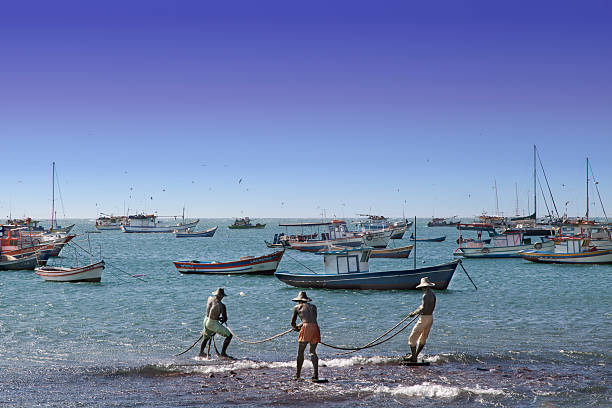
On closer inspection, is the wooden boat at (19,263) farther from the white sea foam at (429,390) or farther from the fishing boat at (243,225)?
the fishing boat at (243,225)

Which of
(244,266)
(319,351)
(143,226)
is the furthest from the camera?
(143,226)

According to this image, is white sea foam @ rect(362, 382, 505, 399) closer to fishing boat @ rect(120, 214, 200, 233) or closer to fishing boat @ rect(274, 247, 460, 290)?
fishing boat @ rect(274, 247, 460, 290)

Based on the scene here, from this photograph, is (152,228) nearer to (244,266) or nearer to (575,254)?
(244,266)

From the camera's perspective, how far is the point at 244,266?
42344 mm

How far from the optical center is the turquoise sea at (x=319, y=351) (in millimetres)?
11941

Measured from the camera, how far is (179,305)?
91.5 ft

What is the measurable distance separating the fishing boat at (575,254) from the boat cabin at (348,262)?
23.5m

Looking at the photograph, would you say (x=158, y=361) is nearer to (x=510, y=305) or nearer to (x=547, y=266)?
(x=510, y=305)

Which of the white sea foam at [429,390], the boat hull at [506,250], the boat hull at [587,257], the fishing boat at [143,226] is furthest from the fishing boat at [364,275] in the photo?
the fishing boat at [143,226]

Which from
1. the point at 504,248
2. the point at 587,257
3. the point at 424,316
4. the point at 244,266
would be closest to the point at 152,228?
the point at 504,248

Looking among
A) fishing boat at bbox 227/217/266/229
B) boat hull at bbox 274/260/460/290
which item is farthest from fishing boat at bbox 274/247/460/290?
fishing boat at bbox 227/217/266/229

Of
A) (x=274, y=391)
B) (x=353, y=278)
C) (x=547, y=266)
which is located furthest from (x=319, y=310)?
(x=547, y=266)

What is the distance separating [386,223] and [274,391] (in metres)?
100

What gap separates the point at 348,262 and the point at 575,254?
2451cm
